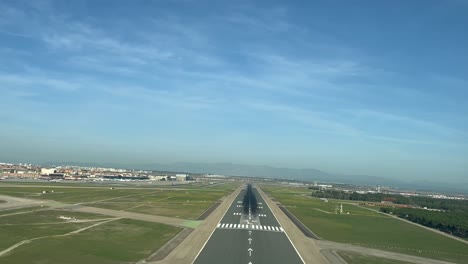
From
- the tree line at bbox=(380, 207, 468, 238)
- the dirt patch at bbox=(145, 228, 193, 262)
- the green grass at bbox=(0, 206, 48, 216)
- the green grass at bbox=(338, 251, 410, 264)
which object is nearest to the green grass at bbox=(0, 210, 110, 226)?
the green grass at bbox=(0, 206, 48, 216)

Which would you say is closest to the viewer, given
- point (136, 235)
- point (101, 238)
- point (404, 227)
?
point (101, 238)

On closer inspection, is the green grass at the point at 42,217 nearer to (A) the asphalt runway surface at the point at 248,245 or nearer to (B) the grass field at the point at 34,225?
(B) the grass field at the point at 34,225

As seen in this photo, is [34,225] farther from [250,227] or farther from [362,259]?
[362,259]

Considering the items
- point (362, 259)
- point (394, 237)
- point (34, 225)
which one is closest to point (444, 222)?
point (394, 237)

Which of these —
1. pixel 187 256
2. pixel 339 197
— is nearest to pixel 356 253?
pixel 187 256

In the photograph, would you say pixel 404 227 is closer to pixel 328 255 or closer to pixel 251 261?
pixel 328 255
